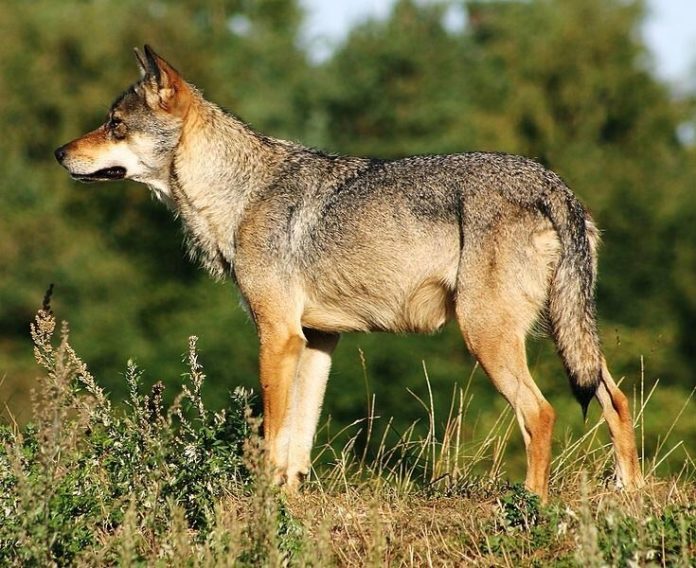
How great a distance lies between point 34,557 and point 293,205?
324 centimetres

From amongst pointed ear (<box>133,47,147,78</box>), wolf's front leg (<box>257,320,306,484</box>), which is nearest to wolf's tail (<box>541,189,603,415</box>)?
wolf's front leg (<box>257,320,306,484</box>)

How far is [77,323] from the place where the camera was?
30922 mm

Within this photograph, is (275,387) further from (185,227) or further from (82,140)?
(82,140)

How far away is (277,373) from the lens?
7.92 metres

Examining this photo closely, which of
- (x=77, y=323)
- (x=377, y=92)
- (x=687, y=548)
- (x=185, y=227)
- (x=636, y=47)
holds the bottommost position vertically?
(x=77, y=323)

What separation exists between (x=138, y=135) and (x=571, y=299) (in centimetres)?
317

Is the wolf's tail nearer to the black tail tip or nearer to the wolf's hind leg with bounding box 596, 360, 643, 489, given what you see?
the black tail tip

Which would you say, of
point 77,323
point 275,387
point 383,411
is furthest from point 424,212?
point 77,323

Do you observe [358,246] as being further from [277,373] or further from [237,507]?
[237,507]

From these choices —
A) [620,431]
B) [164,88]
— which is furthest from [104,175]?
[620,431]

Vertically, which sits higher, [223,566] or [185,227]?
[185,227]

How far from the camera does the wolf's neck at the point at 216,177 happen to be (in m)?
8.34

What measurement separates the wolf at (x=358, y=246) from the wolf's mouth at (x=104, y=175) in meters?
0.02

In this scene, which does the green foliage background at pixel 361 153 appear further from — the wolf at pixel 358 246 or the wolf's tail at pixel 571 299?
the wolf's tail at pixel 571 299
